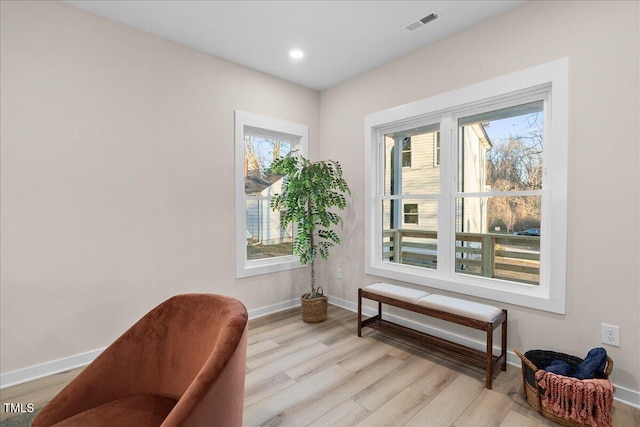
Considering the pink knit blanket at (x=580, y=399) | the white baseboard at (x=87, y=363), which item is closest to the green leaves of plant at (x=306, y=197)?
the white baseboard at (x=87, y=363)

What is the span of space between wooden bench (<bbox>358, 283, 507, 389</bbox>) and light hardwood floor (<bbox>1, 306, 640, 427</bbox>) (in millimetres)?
95

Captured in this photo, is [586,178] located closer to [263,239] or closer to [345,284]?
[345,284]

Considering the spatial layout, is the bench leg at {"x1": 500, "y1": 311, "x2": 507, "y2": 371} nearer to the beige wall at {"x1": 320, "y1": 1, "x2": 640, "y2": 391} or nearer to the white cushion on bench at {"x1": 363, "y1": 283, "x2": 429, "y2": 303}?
the beige wall at {"x1": 320, "y1": 1, "x2": 640, "y2": 391}

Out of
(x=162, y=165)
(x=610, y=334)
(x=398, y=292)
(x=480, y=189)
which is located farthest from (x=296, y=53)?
(x=610, y=334)

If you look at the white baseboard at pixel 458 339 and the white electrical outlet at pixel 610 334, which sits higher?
the white electrical outlet at pixel 610 334

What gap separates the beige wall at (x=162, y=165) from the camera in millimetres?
1936

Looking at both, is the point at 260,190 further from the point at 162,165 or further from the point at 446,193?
the point at 446,193

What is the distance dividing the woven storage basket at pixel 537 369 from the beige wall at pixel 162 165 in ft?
0.44

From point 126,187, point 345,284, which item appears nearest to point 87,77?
point 126,187

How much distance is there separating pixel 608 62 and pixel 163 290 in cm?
365

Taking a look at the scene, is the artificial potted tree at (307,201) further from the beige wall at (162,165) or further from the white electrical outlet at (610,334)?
the white electrical outlet at (610,334)

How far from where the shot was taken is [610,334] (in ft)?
6.36

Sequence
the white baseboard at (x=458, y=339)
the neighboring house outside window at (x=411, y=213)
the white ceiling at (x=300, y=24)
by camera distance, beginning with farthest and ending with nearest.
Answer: the neighboring house outside window at (x=411, y=213) < the white ceiling at (x=300, y=24) < the white baseboard at (x=458, y=339)

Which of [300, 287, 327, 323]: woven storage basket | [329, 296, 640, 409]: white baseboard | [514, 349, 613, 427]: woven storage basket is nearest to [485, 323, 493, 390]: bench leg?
[514, 349, 613, 427]: woven storage basket
